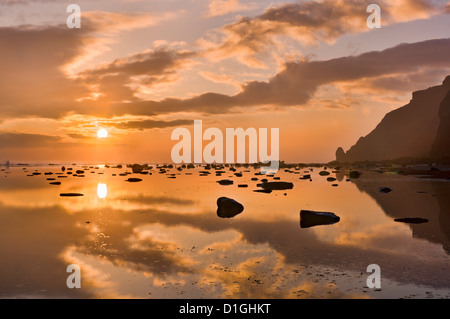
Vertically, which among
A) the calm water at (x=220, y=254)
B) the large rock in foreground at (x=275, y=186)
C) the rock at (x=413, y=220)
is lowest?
the calm water at (x=220, y=254)

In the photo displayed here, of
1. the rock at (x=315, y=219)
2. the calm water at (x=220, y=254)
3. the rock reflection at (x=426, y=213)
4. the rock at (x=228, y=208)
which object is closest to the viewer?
the calm water at (x=220, y=254)

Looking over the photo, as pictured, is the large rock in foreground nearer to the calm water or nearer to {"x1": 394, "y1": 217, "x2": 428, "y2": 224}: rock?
the calm water

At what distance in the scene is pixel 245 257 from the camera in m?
13.5

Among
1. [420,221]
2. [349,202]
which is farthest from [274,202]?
[420,221]

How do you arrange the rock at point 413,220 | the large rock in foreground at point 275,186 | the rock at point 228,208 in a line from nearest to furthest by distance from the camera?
the rock at point 413,220, the rock at point 228,208, the large rock in foreground at point 275,186

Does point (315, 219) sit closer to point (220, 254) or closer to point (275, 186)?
point (220, 254)

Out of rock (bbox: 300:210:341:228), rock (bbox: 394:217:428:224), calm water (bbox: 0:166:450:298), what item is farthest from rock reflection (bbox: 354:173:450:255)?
rock (bbox: 300:210:341:228)

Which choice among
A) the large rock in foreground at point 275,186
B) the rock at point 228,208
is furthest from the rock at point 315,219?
the large rock in foreground at point 275,186

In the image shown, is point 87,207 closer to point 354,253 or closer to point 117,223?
point 117,223

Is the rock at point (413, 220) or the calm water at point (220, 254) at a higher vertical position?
the rock at point (413, 220)

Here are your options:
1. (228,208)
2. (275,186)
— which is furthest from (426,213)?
(275,186)

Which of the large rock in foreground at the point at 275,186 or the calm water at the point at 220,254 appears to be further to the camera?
the large rock in foreground at the point at 275,186

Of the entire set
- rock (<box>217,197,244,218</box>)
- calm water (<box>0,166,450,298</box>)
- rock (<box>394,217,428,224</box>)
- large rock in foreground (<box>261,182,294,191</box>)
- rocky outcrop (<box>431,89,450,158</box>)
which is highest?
rocky outcrop (<box>431,89,450,158</box>)

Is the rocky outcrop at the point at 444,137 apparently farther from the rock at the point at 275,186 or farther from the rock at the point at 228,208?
the rock at the point at 228,208
